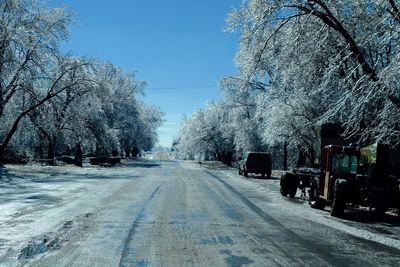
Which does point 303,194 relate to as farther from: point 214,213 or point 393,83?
point 393,83

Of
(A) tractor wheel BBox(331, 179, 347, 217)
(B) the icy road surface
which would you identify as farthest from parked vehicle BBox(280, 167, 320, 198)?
(A) tractor wheel BBox(331, 179, 347, 217)

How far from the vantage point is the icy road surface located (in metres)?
8.94

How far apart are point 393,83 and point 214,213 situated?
622cm

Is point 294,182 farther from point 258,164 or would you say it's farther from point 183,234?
point 258,164

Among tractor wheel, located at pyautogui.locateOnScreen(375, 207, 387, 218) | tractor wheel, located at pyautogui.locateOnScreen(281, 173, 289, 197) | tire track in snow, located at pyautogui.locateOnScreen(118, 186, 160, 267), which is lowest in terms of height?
tire track in snow, located at pyautogui.locateOnScreen(118, 186, 160, 267)

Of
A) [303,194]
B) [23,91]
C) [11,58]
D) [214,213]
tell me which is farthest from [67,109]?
[214,213]

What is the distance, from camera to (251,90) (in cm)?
5188

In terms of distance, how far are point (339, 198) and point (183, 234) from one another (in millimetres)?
6658

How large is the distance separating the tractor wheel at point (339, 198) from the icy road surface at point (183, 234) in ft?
→ 1.48

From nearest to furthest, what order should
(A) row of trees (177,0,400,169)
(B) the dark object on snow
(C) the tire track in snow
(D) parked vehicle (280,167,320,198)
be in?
(C) the tire track in snow
(A) row of trees (177,0,400,169)
(D) parked vehicle (280,167,320,198)
(B) the dark object on snow

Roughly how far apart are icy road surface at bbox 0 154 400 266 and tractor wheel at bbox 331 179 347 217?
45 centimetres

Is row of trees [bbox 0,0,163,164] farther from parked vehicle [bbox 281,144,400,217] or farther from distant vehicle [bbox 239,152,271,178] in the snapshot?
parked vehicle [bbox 281,144,400,217]

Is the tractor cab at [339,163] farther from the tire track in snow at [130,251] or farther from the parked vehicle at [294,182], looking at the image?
the tire track in snow at [130,251]

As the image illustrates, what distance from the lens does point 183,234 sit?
37.4 feet
